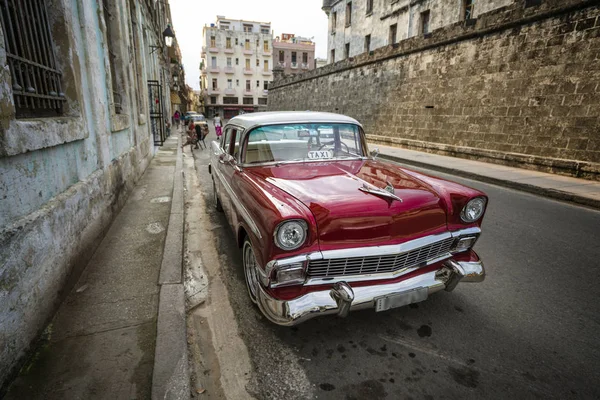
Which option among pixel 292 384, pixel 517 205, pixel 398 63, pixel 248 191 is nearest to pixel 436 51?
pixel 398 63

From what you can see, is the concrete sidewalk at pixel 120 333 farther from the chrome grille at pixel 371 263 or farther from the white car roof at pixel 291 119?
the white car roof at pixel 291 119

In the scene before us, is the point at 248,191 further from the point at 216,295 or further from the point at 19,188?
the point at 19,188

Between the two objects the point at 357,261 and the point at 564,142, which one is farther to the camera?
the point at 564,142

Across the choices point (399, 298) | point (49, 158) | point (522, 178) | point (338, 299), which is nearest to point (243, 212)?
point (338, 299)

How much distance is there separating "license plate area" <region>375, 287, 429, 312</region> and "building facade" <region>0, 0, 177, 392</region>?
2276mm

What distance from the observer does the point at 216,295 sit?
288 centimetres

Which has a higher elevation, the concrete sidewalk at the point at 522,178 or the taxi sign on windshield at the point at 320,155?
the taxi sign on windshield at the point at 320,155

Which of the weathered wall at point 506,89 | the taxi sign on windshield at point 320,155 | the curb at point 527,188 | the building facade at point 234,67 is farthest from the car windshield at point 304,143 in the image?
the building facade at point 234,67

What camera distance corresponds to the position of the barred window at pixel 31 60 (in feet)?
7.95

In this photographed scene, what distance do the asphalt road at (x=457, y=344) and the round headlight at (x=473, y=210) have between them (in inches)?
31.7

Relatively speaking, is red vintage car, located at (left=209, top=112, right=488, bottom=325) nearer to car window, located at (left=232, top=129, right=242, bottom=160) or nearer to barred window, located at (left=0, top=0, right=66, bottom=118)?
car window, located at (left=232, top=129, right=242, bottom=160)

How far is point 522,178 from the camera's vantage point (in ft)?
25.0

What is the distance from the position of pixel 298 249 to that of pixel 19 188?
1981 millimetres

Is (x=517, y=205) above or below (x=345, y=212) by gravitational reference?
below
